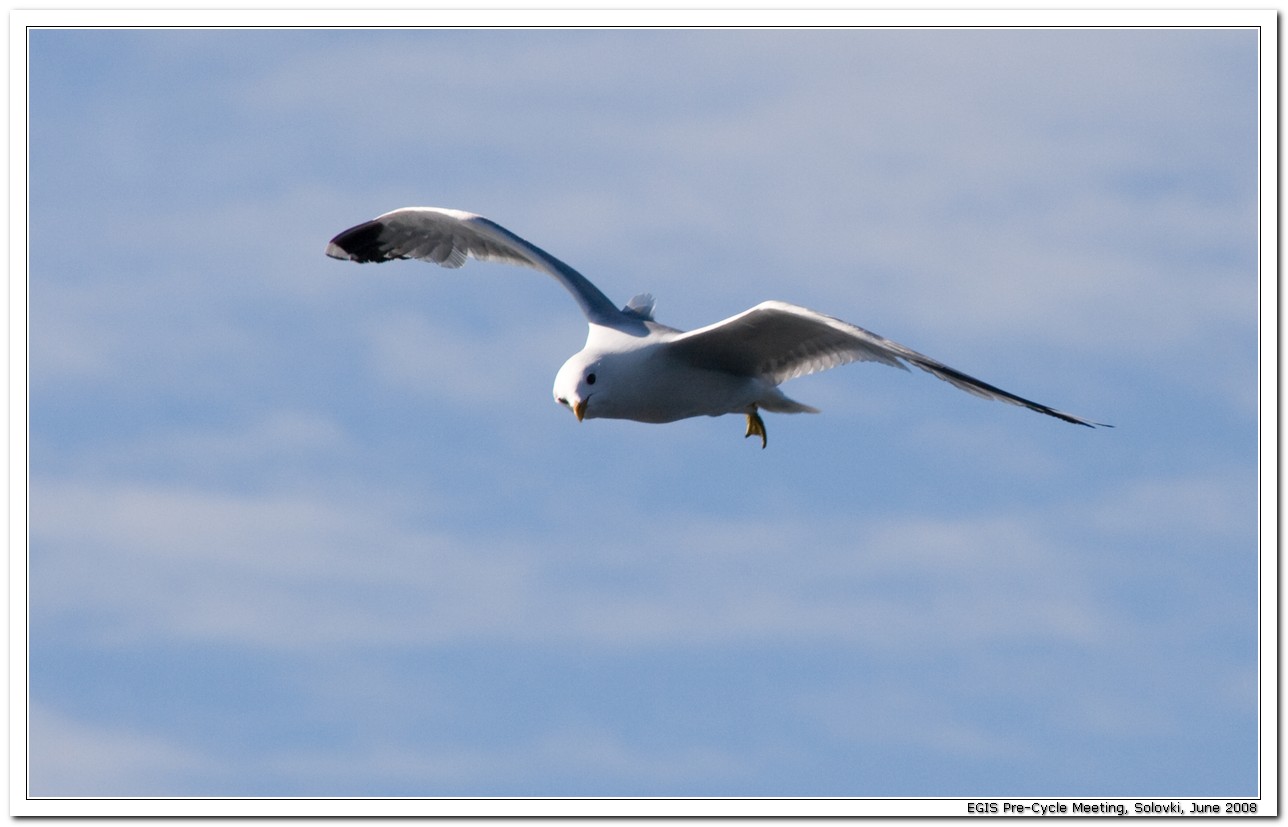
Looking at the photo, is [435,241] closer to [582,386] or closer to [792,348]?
[582,386]

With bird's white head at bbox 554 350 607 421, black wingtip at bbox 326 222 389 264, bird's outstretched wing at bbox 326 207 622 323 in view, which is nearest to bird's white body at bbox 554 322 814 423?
bird's white head at bbox 554 350 607 421

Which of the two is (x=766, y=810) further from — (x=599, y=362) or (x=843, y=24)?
(x=843, y=24)

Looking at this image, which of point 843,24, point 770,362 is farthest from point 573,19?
point 770,362

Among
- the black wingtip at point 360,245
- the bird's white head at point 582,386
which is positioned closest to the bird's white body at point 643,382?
the bird's white head at point 582,386

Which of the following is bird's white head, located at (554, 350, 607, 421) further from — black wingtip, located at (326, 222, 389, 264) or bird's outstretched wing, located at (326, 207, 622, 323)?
black wingtip, located at (326, 222, 389, 264)

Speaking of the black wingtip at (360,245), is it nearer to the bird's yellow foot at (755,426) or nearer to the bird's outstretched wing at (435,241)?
the bird's outstretched wing at (435,241)

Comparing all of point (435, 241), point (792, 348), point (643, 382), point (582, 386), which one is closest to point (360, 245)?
point (435, 241)
